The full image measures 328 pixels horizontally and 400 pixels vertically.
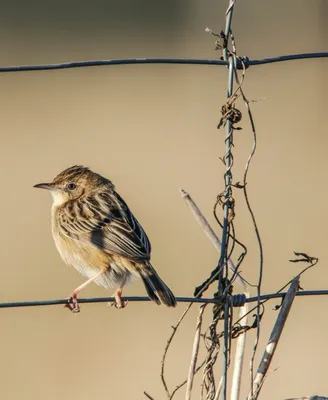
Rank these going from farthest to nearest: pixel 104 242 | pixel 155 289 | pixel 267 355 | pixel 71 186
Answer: pixel 71 186 < pixel 104 242 < pixel 155 289 < pixel 267 355

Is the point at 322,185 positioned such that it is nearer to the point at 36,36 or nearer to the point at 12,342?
the point at 12,342

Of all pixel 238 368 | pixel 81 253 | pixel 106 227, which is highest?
pixel 106 227

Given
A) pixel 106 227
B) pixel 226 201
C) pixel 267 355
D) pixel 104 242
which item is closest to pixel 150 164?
pixel 106 227

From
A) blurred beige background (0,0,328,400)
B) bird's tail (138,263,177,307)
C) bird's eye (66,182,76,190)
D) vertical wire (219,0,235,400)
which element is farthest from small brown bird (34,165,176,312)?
blurred beige background (0,0,328,400)

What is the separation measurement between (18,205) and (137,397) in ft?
15.3

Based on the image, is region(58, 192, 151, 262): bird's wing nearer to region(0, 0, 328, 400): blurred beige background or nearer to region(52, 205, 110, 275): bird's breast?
region(52, 205, 110, 275): bird's breast

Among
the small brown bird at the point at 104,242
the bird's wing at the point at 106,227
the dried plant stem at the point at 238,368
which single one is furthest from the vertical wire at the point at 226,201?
the bird's wing at the point at 106,227

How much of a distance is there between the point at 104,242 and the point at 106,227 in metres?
0.16

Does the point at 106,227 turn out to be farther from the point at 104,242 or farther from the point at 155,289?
the point at 155,289

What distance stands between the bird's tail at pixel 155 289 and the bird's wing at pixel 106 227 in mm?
92

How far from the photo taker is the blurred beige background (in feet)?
39.1

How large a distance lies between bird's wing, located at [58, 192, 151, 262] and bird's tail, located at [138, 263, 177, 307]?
0.30 ft

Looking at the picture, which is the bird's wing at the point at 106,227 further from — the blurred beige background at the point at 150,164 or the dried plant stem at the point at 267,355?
the blurred beige background at the point at 150,164

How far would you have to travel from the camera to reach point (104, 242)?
7.24 metres
